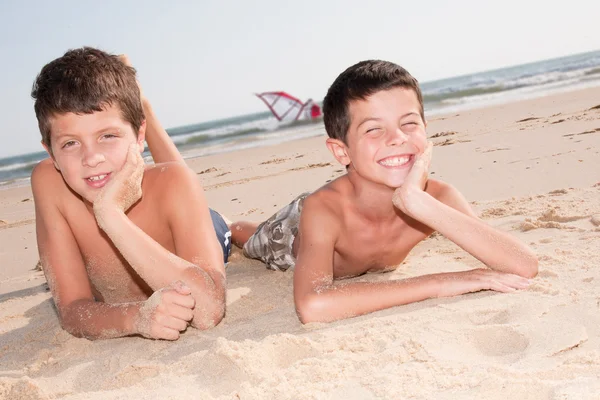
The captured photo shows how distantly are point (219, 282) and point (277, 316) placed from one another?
1.11 feet

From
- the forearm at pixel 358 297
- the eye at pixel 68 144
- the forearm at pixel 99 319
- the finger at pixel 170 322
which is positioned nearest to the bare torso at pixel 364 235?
the forearm at pixel 358 297

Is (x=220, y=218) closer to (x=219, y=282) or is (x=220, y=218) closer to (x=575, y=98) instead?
(x=219, y=282)

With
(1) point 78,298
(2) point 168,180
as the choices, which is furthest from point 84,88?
(1) point 78,298

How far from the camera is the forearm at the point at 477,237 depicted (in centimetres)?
282

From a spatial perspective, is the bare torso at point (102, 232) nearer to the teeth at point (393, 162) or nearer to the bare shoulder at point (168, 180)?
the bare shoulder at point (168, 180)

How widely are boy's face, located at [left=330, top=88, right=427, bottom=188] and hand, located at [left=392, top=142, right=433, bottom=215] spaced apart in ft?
0.22

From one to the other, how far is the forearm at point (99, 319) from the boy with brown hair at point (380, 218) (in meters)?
0.76

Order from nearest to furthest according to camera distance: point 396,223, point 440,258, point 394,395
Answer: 1. point 394,395
2. point 396,223
3. point 440,258

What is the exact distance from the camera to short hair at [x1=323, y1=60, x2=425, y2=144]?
3.10 metres

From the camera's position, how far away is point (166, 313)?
264 cm

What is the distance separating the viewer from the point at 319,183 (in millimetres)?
6930

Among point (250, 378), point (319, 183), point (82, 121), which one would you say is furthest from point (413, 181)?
point (319, 183)

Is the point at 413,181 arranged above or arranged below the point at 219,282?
above

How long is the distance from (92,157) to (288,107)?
60.5ft
